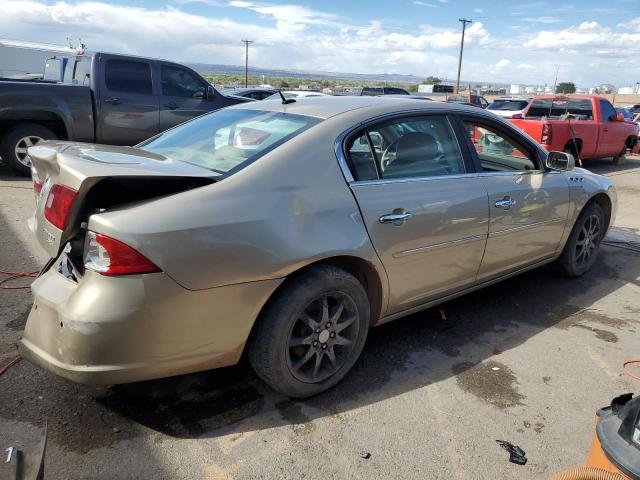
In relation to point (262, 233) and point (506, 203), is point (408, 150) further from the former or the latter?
point (262, 233)

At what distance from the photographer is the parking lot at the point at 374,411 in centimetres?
238

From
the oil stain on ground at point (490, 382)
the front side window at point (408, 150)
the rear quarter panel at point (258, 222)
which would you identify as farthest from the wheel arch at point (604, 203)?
the rear quarter panel at point (258, 222)

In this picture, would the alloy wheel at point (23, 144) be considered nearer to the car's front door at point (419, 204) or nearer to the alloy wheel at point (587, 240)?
the car's front door at point (419, 204)

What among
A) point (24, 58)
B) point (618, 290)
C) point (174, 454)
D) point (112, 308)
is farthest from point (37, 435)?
point (24, 58)

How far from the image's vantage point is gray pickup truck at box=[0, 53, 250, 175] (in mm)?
7973

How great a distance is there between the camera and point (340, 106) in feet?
10.5

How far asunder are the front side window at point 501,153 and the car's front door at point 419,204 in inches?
24.2

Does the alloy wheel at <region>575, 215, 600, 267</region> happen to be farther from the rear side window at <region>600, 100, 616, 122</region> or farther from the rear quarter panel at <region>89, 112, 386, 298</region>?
the rear side window at <region>600, 100, 616, 122</region>

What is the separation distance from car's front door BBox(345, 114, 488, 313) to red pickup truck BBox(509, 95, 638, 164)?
825 centimetres

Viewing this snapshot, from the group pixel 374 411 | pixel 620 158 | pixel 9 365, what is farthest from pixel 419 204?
pixel 620 158

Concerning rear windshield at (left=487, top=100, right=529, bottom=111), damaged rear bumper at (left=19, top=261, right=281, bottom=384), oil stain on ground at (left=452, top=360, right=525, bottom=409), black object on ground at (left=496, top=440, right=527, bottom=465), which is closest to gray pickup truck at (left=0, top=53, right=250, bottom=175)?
damaged rear bumper at (left=19, top=261, right=281, bottom=384)

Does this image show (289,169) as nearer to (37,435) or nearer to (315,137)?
(315,137)

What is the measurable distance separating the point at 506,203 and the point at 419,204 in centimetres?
90

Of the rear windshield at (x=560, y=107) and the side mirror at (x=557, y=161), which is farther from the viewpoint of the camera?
the rear windshield at (x=560, y=107)
